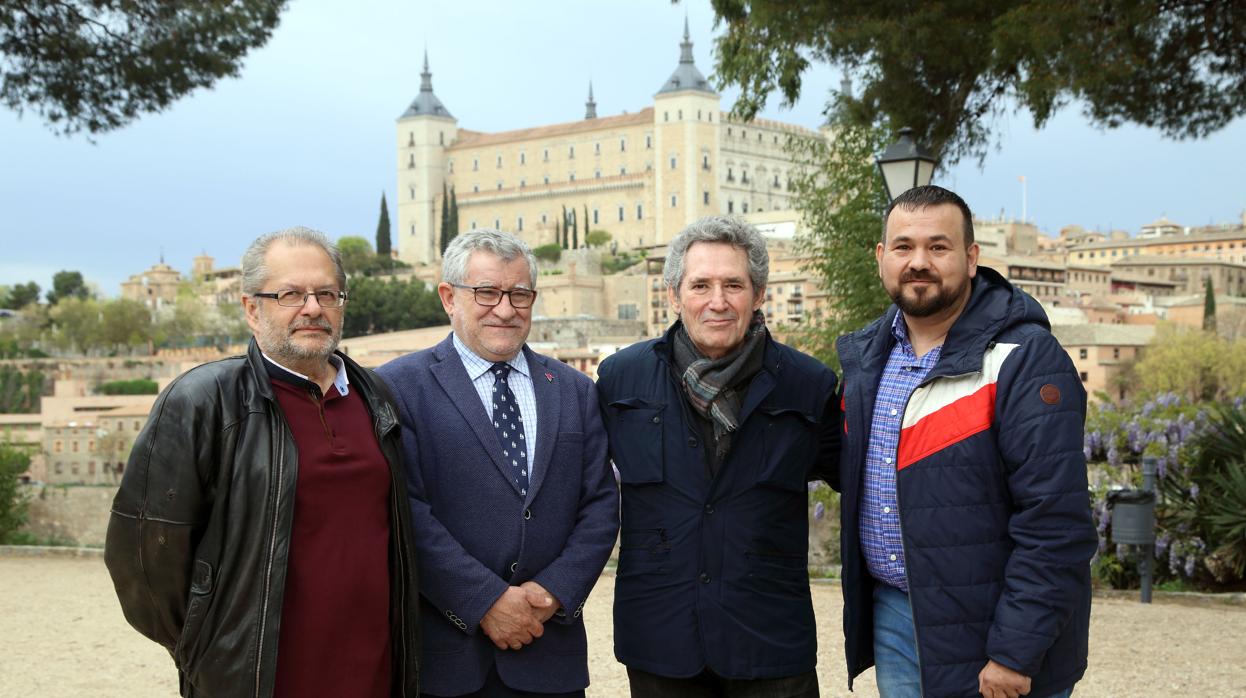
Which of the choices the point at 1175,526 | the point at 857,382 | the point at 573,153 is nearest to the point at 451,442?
the point at 857,382

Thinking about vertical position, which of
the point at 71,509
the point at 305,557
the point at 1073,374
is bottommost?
the point at 71,509

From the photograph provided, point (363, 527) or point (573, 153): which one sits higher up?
point (573, 153)

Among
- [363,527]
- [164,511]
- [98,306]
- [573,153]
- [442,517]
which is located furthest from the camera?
[573,153]

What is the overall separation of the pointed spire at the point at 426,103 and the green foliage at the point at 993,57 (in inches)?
3323

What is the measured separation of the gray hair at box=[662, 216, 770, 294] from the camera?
2.70 metres

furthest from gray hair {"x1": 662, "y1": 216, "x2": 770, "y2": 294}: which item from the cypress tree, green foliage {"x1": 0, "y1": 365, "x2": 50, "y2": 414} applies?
the cypress tree

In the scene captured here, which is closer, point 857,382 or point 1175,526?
point 857,382

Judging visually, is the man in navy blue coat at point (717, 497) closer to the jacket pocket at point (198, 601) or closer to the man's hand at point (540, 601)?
the man's hand at point (540, 601)

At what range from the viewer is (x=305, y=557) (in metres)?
2.36

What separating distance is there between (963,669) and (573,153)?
3183 inches

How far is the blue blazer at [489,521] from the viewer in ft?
8.47

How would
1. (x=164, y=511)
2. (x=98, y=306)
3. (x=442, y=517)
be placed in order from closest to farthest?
1. (x=164, y=511)
2. (x=442, y=517)
3. (x=98, y=306)

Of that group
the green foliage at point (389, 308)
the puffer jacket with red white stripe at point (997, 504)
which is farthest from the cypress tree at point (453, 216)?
the puffer jacket with red white stripe at point (997, 504)

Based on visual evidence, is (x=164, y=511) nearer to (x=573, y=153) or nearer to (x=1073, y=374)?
(x=1073, y=374)
